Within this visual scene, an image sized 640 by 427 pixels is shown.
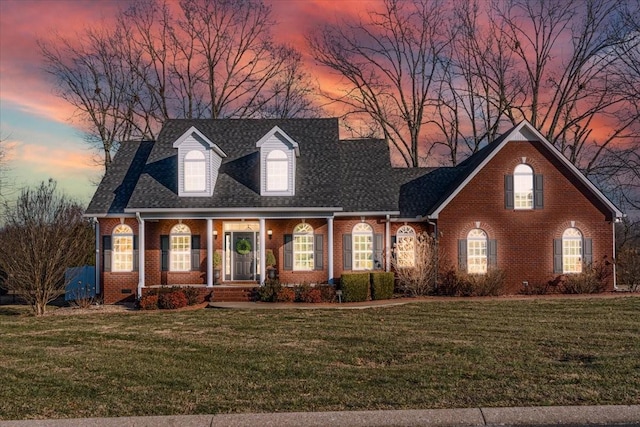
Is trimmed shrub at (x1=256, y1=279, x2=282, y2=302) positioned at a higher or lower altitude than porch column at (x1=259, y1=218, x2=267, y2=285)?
lower

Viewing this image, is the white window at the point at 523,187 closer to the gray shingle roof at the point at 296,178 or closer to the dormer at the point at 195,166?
the gray shingle roof at the point at 296,178

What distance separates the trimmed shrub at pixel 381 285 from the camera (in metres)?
21.9

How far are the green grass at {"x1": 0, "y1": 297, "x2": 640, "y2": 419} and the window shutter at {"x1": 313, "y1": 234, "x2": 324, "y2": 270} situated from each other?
23.1 feet

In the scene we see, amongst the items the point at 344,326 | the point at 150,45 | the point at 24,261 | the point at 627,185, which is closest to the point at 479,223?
the point at 344,326

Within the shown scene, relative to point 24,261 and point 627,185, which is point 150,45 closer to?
point 24,261

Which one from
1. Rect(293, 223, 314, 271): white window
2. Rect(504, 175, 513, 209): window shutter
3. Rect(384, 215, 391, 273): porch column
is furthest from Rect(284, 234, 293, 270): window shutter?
Rect(504, 175, 513, 209): window shutter

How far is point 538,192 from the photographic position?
23891mm

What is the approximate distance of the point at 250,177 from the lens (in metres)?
24.6

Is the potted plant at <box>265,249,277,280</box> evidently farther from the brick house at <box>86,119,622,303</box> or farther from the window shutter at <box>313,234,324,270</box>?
the window shutter at <box>313,234,324,270</box>

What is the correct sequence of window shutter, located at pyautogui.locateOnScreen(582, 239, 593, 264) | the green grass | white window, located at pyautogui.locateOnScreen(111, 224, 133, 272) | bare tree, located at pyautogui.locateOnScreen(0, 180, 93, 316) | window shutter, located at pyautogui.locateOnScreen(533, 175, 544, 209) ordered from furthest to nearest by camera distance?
white window, located at pyautogui.locateOnScreen(111, 224, 133, 272), window shutter, located at pyautogui.locateOnScreen(533, 175, 544, 209), window shutter, located at pyautogui.locateOnScreen(582, 239, 593, 264), bare tree, located at pyautogui.locateOnScreen(0, 180, 93, 316), the green grass

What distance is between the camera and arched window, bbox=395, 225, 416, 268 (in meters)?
23.6

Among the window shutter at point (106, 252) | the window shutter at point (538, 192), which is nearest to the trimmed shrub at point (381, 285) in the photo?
the window shutter at point (538, 192)

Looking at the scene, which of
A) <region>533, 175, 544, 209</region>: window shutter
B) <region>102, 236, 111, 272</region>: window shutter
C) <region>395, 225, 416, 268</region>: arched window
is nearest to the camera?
<region>395, 225, 416, 268</region>: arched window

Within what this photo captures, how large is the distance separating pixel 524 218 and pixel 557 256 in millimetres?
1958
